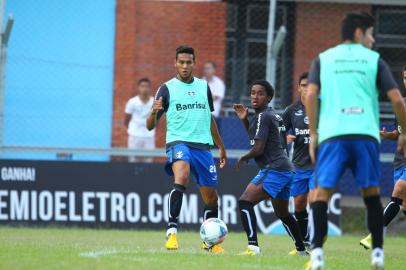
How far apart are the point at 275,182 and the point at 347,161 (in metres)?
2.61

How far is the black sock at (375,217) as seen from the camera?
8.28 meters

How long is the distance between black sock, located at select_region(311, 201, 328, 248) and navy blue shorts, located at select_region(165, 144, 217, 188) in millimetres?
3143

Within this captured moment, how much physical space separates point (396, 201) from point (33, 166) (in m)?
6.46

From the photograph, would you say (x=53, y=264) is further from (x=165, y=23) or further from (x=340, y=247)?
(x=165, y=23)

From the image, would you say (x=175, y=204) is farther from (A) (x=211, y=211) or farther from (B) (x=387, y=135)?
(B) (x=387, y=135)

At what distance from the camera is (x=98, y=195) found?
639 inches

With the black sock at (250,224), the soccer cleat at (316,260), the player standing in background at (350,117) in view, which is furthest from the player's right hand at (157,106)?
the soccer cleat at (316,260)

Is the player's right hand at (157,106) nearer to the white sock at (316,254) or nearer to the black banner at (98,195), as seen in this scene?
the white sock at (316,254)

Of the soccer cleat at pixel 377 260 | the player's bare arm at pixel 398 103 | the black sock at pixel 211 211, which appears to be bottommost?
the black sock at pixel 211 211

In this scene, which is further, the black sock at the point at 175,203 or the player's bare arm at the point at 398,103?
the black sock at the point at 175,203

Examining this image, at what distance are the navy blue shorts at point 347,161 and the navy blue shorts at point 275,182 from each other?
2517mm

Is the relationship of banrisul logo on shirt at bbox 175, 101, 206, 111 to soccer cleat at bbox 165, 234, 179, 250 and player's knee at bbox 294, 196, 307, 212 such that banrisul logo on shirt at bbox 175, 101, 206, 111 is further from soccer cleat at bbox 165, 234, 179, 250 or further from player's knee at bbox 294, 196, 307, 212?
player's knee at bbox 294, 196, 307, 212

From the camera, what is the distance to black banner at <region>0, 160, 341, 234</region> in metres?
16.1

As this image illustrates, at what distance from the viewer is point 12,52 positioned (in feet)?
57.5
